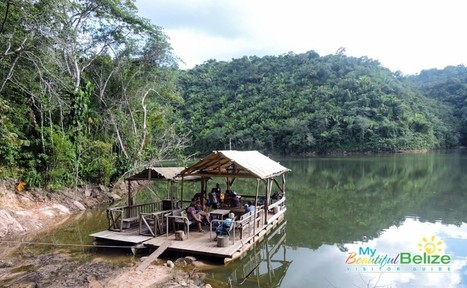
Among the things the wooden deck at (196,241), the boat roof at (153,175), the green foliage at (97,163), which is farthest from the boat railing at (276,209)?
the green foliage at (97,163)

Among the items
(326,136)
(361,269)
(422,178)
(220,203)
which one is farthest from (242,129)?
(361,269)

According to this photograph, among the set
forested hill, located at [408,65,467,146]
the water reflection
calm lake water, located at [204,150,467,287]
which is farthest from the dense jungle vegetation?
the water reflection

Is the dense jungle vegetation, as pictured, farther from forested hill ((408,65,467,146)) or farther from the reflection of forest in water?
the reflection of forest in water

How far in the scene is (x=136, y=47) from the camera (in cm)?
2433

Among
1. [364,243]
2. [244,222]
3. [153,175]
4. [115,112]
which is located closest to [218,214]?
[244,222]

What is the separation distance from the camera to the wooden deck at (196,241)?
9266 millimetres

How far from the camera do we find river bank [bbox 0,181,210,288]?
7.88m

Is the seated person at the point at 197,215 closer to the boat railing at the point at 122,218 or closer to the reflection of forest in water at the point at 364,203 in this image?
the boat railing at the point at 122,218

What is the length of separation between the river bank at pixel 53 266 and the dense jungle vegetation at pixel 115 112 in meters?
2.02

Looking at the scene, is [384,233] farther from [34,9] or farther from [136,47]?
[136,47]

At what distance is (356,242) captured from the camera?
12422mm

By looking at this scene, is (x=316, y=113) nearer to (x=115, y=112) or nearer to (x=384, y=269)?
(x=115, y=112)

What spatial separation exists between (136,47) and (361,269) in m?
20.8

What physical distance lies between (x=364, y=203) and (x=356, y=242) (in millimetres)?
7882
